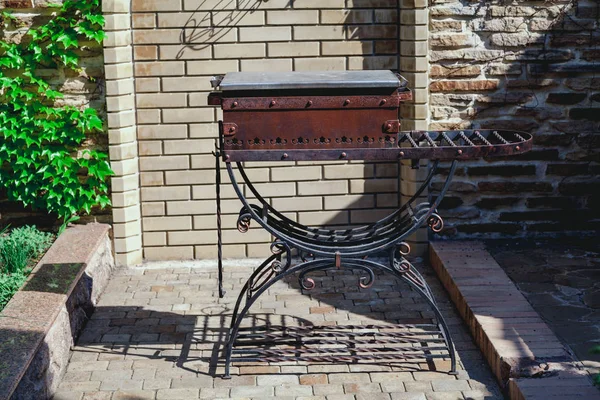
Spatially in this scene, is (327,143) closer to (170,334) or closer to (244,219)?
(244,219)

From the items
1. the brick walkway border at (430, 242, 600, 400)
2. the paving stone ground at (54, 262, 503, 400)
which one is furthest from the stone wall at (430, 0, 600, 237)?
the paving stone ground at (54, 262, 503, 400)

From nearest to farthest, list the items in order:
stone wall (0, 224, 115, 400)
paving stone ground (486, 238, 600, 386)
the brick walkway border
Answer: stone wall (0, 224, 115, 400) < the brick walkway border < paving stone ground (486, 238, 600, 386)

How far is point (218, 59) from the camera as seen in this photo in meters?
7.25

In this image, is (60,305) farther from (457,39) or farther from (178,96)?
(457,39)

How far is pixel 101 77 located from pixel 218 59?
2.95 ft

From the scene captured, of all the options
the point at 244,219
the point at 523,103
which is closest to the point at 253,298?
the point at 244,219

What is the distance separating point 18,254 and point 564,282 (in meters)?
3.74

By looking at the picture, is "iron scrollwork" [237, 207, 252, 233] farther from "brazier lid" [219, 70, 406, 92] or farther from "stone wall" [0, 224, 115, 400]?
"stone wall" [0, 224, 115, 400]

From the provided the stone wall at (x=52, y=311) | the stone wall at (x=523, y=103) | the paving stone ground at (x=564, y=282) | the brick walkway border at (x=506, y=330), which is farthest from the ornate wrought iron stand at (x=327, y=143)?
the stone wall at (x=523, y=103)

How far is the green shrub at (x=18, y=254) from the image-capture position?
5.91 m

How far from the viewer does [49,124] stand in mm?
7059

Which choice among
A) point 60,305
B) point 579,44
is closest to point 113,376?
point 60,305

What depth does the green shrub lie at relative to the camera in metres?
5.91

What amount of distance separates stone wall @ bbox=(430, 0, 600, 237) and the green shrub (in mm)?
3090
